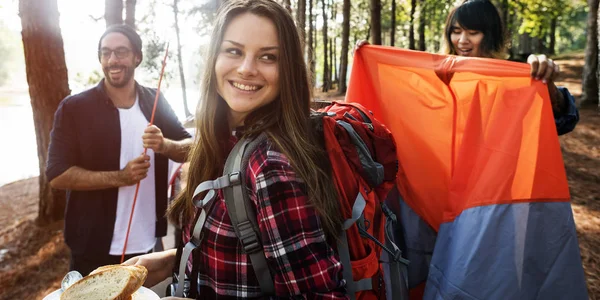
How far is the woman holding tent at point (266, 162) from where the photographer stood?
143 cm

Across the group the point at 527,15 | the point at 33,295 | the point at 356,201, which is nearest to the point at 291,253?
the point at 356,201

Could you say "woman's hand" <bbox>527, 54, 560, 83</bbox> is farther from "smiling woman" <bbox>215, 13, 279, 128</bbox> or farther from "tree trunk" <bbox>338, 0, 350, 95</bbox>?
"tree trunk" <bbox>338, 0, 350, 95</bbox>

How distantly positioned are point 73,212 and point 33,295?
10.3ft

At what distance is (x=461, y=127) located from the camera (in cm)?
235

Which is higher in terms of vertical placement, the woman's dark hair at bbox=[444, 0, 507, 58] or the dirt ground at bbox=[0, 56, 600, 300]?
the woman's dark hair at bbox=[444, 0, 507, 58]

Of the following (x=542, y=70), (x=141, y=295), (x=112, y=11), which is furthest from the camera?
(x=112, y=11)

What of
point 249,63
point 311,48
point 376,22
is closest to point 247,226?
point 249,63

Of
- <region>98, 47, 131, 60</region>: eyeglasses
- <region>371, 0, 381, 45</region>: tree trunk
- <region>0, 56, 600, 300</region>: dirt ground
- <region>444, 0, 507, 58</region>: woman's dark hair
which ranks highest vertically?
<region>371, 0, 381, 45</region>: tree trunk

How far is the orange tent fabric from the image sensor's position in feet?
6.24

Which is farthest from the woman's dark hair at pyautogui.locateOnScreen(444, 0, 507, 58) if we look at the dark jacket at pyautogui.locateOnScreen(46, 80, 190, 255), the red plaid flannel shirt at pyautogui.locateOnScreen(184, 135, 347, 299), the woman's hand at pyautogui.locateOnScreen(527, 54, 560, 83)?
the dark jacket at pyautogui.locateOnScreen(46, 80, 190, 255)

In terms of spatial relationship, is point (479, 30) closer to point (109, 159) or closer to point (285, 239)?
point (285, 239)

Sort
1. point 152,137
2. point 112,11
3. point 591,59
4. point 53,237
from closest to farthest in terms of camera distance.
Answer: point 152,137 < point 53,237 < point 112,11 < point 591,59

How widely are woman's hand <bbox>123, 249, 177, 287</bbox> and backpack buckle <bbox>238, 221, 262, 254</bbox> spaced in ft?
2.61

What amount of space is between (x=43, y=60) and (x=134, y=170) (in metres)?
4.21
